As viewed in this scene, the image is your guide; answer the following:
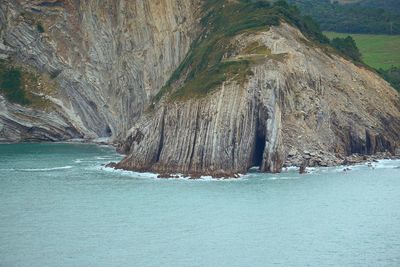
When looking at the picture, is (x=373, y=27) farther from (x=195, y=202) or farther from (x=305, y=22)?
(x=195, y=202)

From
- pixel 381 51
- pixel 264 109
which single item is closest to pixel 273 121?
pixel 264 109

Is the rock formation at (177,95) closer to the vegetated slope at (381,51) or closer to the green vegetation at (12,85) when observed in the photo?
the green vegetation at (12,85)

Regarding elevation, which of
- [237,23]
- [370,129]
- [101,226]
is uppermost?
[237,23]

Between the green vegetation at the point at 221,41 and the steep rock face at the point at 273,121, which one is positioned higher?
the green vegetation at the point at 221,41

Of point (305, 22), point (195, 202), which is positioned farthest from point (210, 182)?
point (305, 22)

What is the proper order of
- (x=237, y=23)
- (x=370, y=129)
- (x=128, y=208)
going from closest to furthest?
(x=128, y=208)
(x=370, y=129)
(x=237, y=23)

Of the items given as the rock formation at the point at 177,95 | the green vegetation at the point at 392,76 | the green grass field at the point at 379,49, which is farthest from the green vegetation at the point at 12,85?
the green grass field at the point at 379,49

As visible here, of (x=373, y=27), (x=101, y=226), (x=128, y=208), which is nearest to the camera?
(x=101, y=226)

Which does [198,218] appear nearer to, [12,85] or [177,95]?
[177,95]
